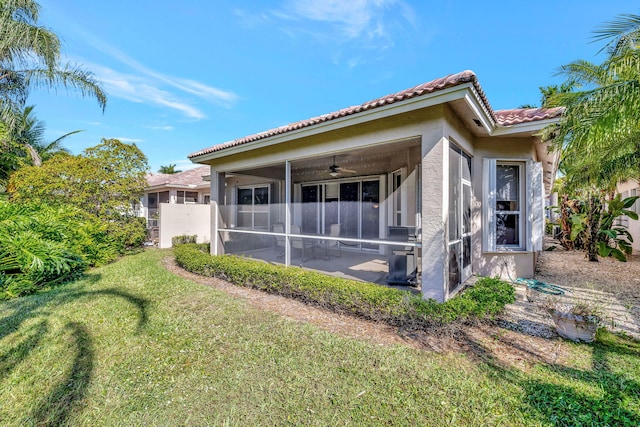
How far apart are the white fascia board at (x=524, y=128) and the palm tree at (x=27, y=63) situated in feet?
48.9

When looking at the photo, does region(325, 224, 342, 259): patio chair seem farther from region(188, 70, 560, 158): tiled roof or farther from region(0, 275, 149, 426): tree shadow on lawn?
region(0, 275, 149, 426): tree shadow on lawn

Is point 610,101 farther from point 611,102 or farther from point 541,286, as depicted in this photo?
point 541,286

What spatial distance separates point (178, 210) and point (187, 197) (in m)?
4.30

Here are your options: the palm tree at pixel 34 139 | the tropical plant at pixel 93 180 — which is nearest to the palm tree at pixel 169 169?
the palm tree at pixel 34 139

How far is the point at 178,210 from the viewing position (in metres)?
13.9

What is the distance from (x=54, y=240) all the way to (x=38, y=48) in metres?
8.89

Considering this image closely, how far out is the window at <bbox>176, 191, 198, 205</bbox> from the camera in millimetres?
17422

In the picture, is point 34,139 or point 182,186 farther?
point 182,186

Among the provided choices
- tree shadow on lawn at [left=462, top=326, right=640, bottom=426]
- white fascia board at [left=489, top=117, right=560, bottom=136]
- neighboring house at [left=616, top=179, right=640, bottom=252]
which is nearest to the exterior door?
white fascia board at [left=489, top=117, right=560, bottom=136]

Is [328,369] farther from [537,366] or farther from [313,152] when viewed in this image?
[313,152]

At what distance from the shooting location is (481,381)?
3016mm

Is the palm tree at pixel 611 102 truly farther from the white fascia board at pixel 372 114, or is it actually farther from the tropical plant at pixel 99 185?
the tropical plant at pixel 99 185

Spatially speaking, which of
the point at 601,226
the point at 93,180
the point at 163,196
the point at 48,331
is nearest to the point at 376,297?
the point at 48,331

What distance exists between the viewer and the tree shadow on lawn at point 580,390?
8.09 feet
